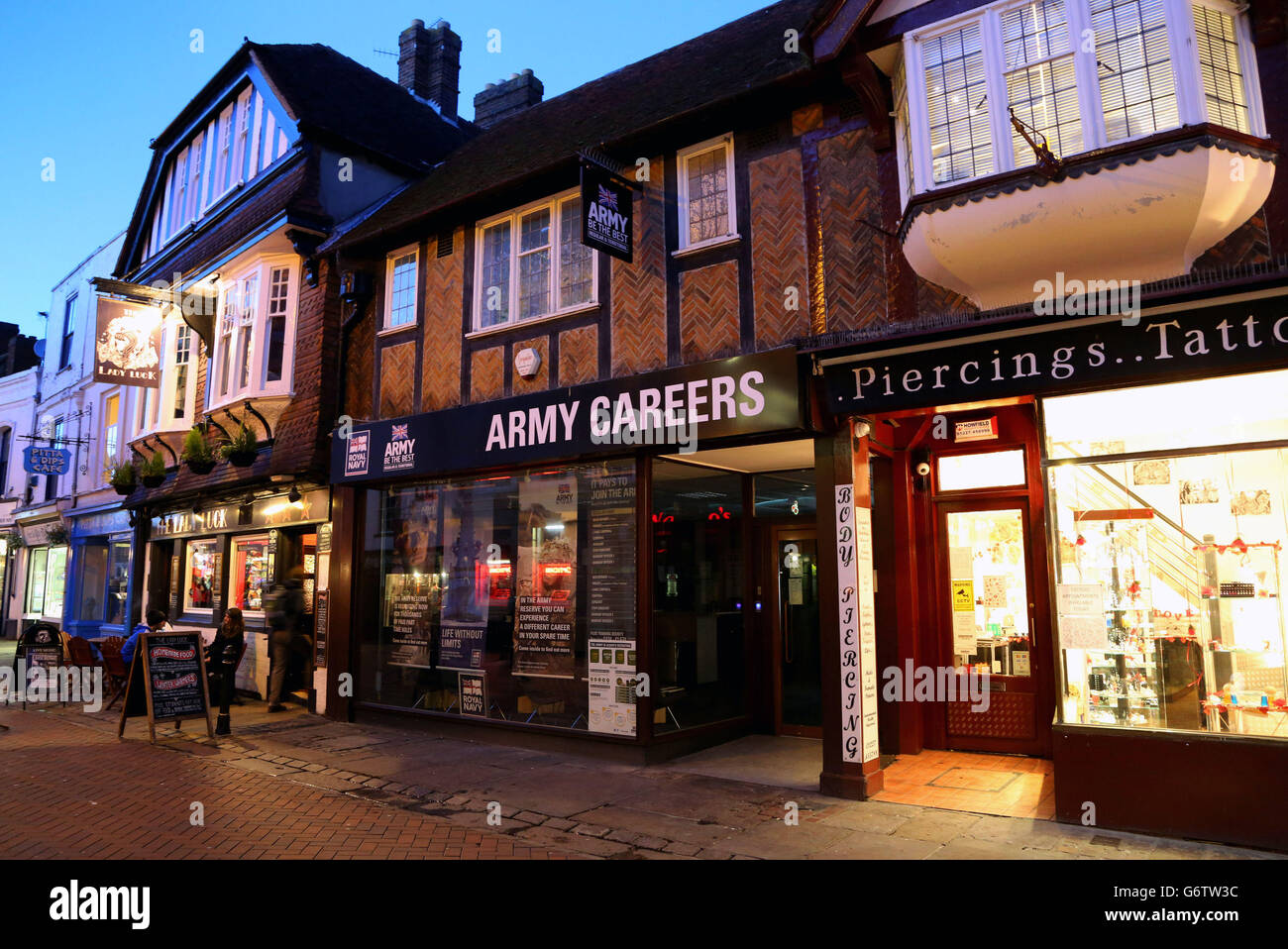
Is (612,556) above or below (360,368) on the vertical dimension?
below

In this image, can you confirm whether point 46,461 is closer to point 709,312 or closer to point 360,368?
→ point 360,368

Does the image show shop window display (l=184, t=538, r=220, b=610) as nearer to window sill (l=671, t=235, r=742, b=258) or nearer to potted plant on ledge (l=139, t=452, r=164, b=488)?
potted plant on ledge (l=139, t=452, r=164, b=488)

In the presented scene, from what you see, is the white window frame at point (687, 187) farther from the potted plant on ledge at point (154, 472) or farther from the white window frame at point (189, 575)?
the potted plant on ledge at point (154, 472)

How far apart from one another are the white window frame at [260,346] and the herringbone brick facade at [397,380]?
2145 millimetres

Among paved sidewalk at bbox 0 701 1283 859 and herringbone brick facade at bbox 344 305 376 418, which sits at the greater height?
herringbone brick facade at bbox 344 305 376 418

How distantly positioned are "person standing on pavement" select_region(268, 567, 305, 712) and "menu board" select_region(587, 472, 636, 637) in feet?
18.1

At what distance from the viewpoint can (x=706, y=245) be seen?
8.52m

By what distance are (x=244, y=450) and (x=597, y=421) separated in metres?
7.37

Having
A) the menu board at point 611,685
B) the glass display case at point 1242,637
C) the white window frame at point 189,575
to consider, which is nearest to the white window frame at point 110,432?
the white window frame at point 189,575

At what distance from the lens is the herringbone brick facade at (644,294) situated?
28.9ft

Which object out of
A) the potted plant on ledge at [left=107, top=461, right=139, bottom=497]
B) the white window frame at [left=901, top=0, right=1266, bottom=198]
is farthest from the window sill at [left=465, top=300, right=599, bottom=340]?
the potted plant on ledge at [left=107, top=461, right=139, bottom=497]

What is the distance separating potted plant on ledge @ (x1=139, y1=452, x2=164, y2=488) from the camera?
53.1 ft

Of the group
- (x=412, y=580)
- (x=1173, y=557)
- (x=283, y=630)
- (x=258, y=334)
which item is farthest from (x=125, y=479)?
(x=1173, y=557)

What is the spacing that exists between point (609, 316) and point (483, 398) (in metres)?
2.09
